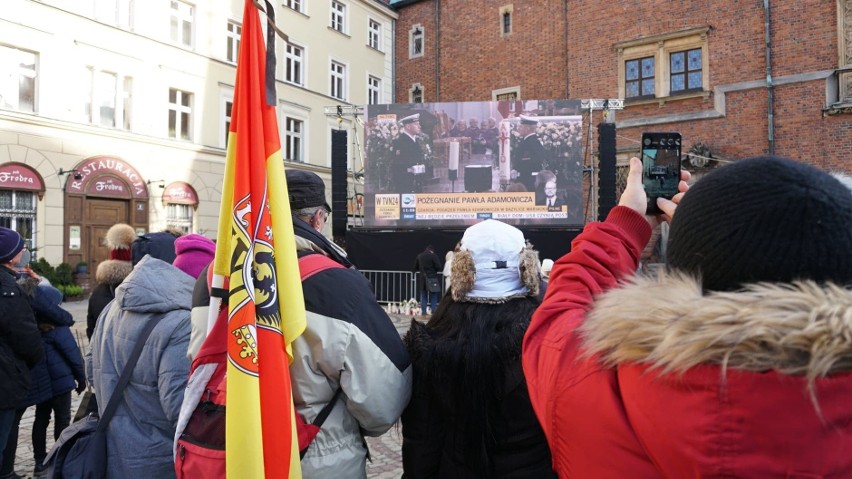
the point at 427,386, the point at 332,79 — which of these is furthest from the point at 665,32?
the point at 427,386

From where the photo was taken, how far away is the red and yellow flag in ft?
5.72

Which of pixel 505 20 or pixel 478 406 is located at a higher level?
pixel 505 20

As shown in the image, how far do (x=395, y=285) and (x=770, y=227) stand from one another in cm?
1421

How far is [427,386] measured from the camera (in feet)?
6.75

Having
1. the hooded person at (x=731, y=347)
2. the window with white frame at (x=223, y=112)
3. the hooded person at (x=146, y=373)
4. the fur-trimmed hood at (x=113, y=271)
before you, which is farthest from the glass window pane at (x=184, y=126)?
the hooded person at (x=731, y=347)

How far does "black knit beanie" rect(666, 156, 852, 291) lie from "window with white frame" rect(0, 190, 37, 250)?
18.3 metres

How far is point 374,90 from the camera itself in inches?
1071

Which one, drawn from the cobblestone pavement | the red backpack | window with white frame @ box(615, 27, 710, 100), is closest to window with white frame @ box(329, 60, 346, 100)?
window with white frame @ box(615, 27, 710, 100)

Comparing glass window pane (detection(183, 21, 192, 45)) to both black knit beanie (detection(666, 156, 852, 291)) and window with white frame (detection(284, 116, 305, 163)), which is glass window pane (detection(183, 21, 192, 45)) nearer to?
window with white frame (detection(284, 116, 305, 163))

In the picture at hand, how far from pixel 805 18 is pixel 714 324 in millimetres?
19887

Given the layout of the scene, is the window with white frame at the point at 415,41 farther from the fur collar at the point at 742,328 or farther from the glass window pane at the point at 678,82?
the fur collar at the point at 742,328

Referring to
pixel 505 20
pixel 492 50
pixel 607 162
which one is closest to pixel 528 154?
pixel 607 162

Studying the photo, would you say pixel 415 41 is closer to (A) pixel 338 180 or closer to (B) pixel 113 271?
(A) pixel 338 180

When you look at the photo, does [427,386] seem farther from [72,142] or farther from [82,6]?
[82,6]
